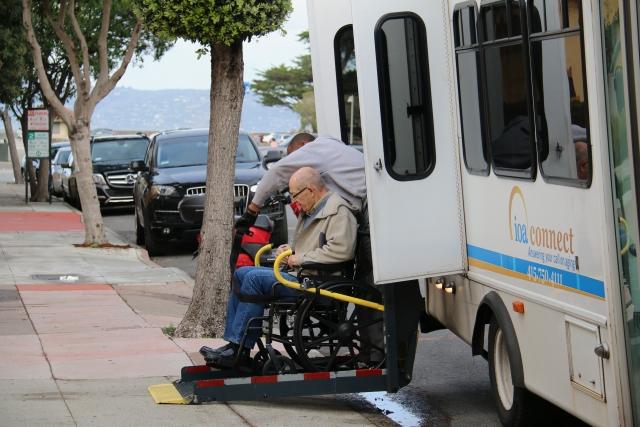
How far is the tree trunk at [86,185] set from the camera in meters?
19.4

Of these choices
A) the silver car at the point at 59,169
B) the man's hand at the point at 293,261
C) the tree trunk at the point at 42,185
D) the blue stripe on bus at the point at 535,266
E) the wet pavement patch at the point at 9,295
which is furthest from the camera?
the silver car at the point at 59,169

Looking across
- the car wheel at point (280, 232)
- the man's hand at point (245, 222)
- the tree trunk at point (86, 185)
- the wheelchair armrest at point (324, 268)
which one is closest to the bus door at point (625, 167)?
the wheelchair armrest at point (324, 268)

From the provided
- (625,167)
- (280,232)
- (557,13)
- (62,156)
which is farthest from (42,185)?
(625,167)

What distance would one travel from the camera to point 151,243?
62.3ft

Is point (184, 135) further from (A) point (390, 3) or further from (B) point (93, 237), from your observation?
(A) point (390, 3)

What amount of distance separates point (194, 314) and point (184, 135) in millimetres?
9309

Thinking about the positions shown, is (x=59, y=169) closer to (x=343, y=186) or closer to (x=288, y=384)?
(x=343, y=186)

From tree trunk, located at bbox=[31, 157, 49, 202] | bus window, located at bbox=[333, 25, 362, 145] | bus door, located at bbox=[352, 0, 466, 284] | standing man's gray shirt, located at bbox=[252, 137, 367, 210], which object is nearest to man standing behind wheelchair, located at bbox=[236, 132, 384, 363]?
standing man's gray shirt, located at bbox=[252, 137, 367, 210]

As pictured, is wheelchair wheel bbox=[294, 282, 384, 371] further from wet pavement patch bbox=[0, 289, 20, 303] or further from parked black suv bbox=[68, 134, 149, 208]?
parked black suv bbox=[68, 134, 149, 208]

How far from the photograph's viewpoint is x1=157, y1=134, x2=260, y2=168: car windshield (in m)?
18.9

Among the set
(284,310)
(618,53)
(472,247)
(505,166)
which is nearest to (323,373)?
(284,310)

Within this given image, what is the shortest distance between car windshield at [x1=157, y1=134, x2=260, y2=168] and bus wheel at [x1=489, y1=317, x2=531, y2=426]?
1172cm

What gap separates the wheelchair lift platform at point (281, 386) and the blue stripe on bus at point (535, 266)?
3.22 ft

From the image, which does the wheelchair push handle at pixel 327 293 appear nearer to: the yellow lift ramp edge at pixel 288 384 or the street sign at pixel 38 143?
the yellow lift ramp edge at pixel 288 384
